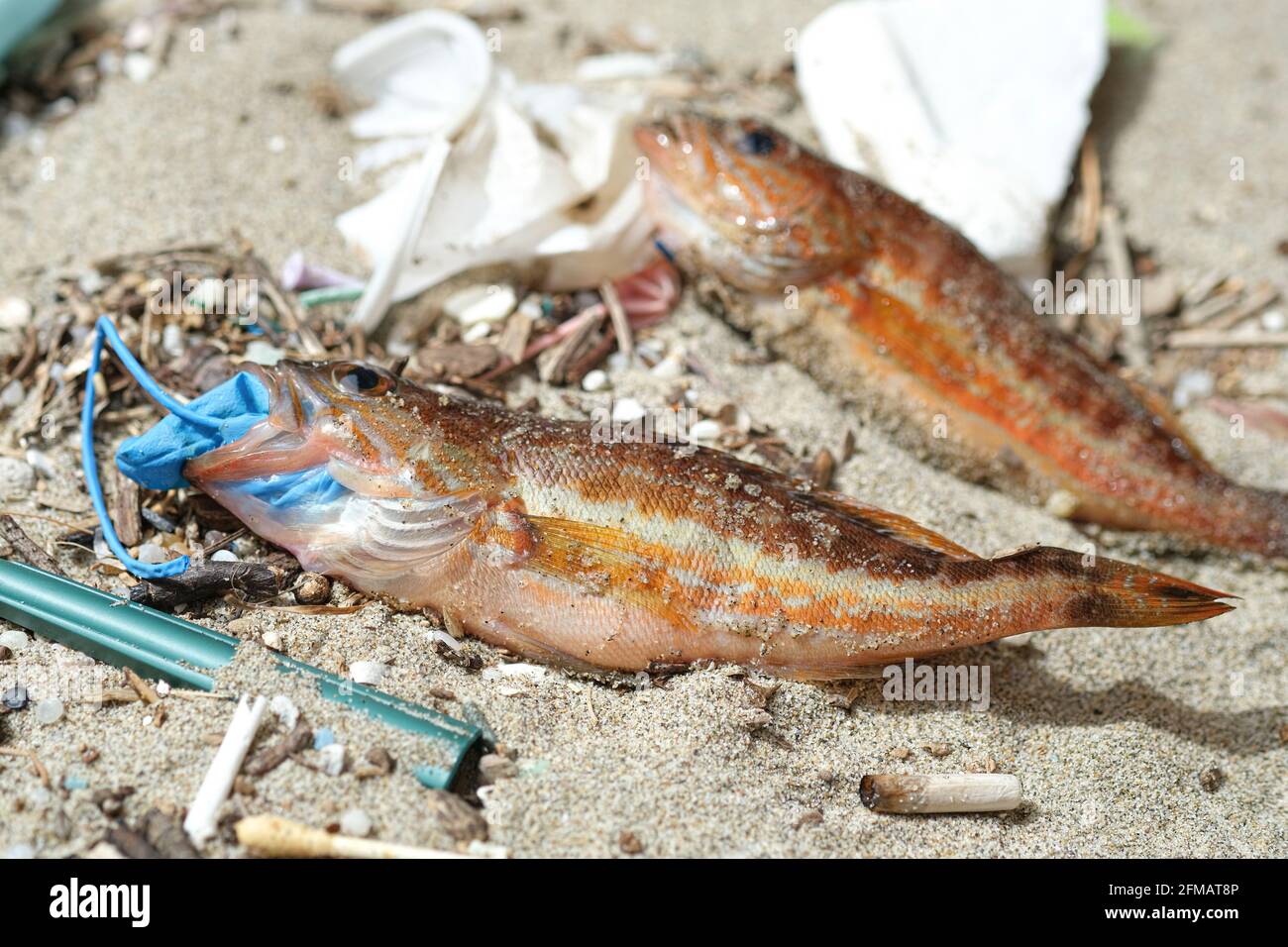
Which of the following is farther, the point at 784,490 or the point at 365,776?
the point at 784,490

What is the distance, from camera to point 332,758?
287 centimetres

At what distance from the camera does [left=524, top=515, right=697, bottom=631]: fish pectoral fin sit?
3.15 meters

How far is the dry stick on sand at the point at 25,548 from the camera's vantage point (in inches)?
130

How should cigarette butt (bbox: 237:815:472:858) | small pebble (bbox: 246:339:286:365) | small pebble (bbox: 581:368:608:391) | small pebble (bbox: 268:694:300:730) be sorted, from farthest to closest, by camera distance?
small pebble (bbox: 581:368:608:391)
small pebble (bbox: 246:339:286:365)
small pebble (bbox: 268:694:300:730)
cigarette butt (bbox: 237:815:472:858)

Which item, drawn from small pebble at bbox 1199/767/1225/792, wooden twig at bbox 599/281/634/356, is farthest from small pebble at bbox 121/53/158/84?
small pebble at bbox 1199/767/1225/792

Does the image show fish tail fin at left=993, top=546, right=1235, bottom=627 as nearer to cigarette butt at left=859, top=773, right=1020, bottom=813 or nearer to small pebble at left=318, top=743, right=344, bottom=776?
cigarette butt at left=859, top=773, right=1020, bottom=813

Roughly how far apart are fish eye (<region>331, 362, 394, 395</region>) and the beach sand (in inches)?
26.2

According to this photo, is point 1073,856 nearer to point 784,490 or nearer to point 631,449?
point 784,490

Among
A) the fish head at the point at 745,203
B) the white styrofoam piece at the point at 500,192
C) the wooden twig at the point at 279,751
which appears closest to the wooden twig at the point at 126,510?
the wooden twig at the point at 279,751

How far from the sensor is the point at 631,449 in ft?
10.9

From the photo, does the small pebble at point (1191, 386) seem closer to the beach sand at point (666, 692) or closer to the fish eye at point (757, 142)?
the beach sand at point (666, 692)

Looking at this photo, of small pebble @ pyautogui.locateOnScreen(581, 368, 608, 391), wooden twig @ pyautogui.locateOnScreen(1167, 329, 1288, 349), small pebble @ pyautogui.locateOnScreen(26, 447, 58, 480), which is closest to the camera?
small pebble @ pyautogui.locateOnScreen(26, 447, 58, 480)
